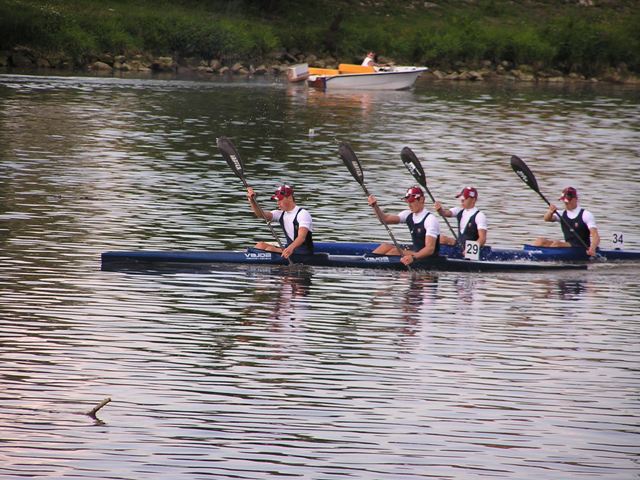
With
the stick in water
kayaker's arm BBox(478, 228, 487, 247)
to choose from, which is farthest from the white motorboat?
the stick in water

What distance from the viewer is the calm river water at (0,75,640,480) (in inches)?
552

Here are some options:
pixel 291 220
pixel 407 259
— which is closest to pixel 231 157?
pixel 291 220

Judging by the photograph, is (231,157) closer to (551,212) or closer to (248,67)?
(551,212)

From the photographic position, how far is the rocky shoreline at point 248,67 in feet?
238

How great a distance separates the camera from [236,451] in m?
13.9

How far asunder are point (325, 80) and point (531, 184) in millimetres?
42660

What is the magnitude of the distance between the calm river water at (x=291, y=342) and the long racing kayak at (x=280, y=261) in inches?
8.6

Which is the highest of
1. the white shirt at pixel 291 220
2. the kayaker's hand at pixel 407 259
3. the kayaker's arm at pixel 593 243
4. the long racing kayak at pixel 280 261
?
the white shirt at pixel 291 220

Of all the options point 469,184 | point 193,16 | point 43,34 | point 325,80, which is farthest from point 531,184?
point 193,16

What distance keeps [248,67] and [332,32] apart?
6275 mm

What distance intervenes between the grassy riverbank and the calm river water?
33907 millimetres

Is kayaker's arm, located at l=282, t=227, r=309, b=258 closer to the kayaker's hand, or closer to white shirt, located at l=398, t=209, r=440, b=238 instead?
the kayaker's hand

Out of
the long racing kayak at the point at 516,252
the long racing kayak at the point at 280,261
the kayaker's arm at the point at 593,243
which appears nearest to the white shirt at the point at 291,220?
the long racing kayak at the point at 280,261

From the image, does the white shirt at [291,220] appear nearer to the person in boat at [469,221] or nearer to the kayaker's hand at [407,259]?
the kayaker's hand at [407,259]
